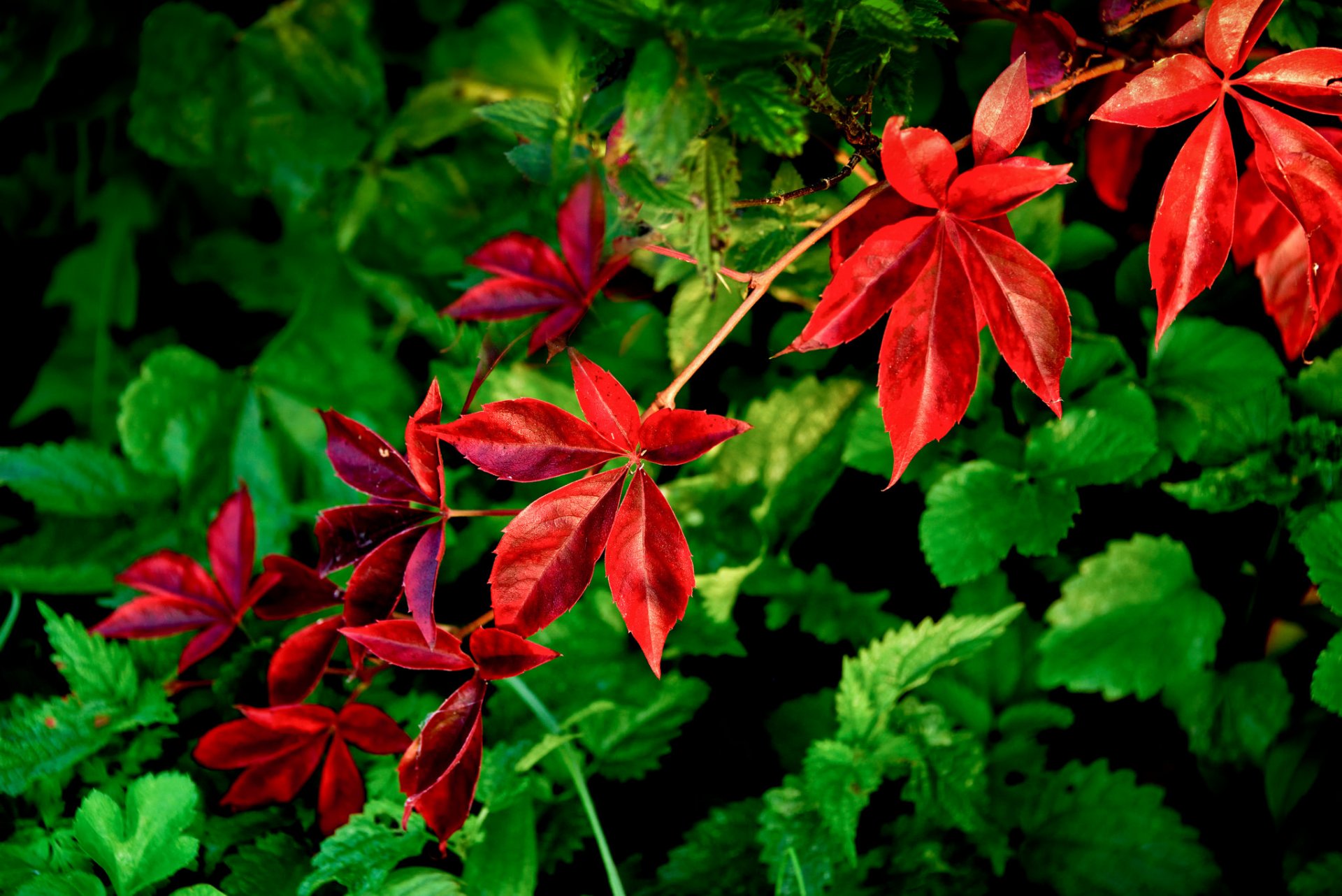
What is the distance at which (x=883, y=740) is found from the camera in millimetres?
899

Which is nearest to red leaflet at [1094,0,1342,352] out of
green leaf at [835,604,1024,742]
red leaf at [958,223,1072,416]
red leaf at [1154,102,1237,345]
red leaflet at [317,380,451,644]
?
red leaf at [1154,102,1237,345]

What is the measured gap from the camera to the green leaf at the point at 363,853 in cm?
77

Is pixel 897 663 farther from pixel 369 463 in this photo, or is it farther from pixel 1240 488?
pixel 369 463

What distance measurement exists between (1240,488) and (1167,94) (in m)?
0.50

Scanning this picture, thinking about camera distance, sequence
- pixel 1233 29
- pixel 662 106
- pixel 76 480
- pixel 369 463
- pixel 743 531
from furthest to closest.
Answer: pixel 76 480 → pixel 743 531 → pixel 369 463 → pixel 1233 29 → pixel 662 106

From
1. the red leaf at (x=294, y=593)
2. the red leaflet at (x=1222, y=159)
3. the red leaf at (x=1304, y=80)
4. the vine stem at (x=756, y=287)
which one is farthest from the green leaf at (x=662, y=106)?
the red leaf at (x=294, y=593)

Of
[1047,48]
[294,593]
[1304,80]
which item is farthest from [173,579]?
[1304,80]

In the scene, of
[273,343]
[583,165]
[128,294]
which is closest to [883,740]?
[583,165]

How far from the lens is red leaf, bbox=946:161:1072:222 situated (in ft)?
1.92

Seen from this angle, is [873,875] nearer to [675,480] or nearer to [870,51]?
[675,480]

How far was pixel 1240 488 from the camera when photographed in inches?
36.4

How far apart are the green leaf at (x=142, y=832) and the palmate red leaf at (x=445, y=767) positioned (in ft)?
0.85

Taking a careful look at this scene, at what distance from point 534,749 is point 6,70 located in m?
1.50

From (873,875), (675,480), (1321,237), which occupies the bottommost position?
(873,875)
